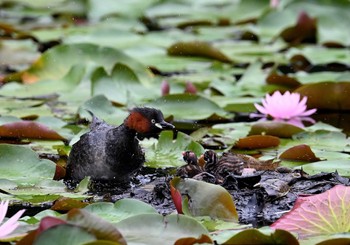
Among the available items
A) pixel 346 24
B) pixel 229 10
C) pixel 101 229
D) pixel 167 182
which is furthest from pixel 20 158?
pixel 229 10

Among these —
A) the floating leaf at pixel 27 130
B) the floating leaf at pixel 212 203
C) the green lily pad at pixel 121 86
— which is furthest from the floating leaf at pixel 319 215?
the green lily pad at pixel 121 86

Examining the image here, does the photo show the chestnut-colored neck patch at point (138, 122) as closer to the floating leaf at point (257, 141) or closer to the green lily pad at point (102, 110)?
the floating leaf at point (257, 141)

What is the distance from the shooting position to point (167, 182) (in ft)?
14.9

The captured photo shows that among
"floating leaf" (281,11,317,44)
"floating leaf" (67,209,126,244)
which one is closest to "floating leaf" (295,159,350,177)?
"floating leaf" (67,209,126,244)

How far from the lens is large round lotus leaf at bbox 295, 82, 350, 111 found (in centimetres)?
640

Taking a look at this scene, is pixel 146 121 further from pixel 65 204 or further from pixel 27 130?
pixel 27 130

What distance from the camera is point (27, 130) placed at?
561 cm

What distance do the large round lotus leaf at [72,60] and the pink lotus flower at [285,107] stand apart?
5.55ft

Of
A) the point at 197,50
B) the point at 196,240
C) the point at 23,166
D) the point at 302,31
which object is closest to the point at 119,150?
the point at 23,166

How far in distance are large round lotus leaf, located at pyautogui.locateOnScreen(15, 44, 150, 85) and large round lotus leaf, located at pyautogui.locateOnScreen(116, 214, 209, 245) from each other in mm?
3771

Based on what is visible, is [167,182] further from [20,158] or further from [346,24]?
[346,24]

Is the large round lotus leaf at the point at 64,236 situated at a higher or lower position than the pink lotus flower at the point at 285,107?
lower

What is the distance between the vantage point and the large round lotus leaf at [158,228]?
142 inches

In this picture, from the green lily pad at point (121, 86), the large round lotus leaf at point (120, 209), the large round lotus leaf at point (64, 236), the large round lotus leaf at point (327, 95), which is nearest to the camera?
the large round lotus leaf at point (64, 236)
